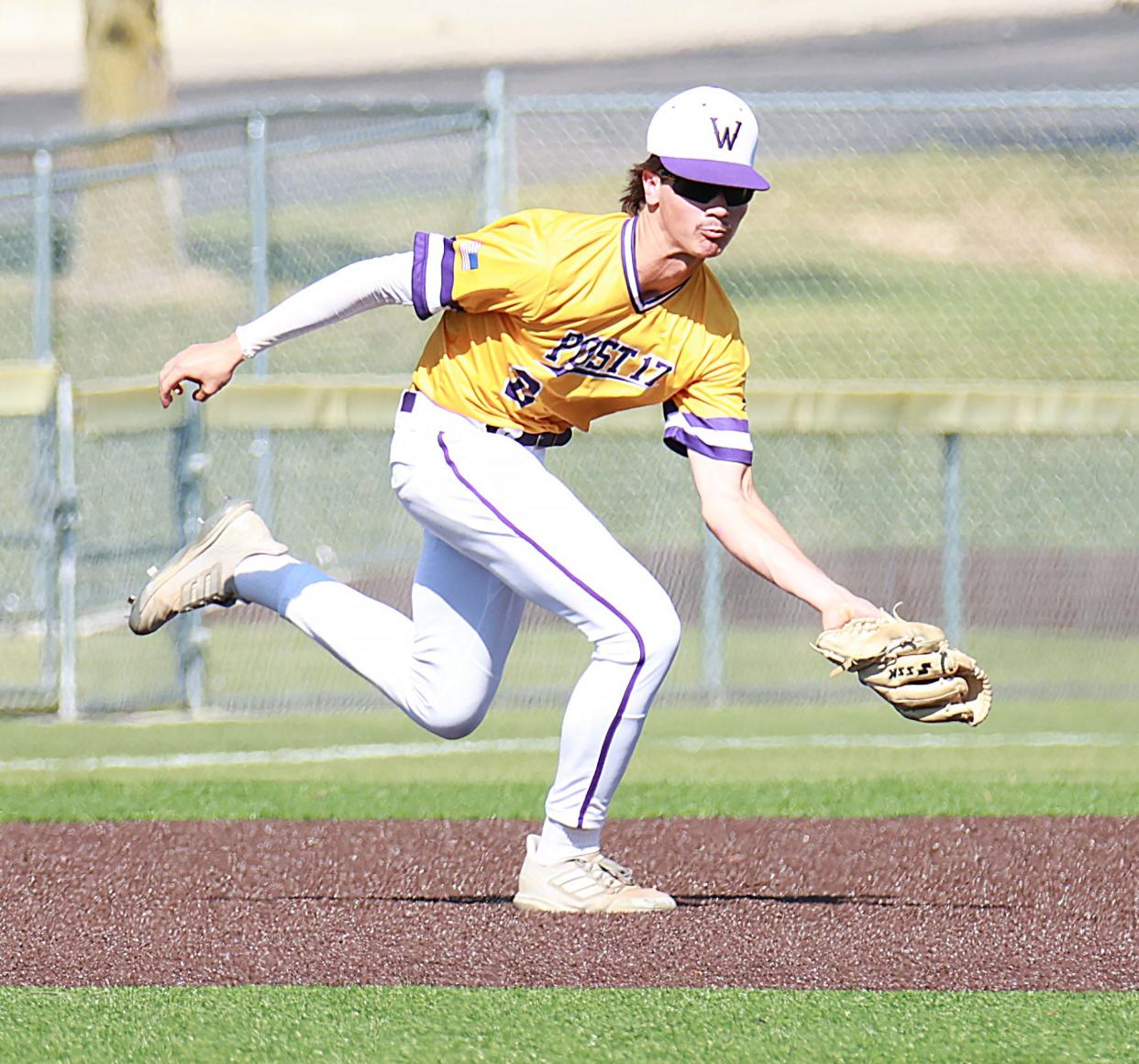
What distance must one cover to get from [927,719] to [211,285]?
1236cm

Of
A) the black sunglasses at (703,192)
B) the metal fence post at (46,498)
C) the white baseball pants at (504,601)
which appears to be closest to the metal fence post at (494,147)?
the metal fence post at (46,498)

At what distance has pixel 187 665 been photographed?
33.2 feet

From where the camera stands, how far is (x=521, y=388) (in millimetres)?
5402

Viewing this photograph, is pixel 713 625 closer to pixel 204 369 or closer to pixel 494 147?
pixel 494 147

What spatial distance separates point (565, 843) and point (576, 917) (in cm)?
21

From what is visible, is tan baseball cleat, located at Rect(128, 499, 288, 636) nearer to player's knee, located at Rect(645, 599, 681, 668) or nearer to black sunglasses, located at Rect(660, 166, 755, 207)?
player's knee, located at Rect(645, 599, 681, 668)

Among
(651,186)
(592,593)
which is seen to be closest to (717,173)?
(651,186)

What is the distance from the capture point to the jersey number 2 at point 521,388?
17.6 ft

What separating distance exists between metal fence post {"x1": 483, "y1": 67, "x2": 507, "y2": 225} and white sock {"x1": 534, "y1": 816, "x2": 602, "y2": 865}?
4.58 metres

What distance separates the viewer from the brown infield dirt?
188 inches

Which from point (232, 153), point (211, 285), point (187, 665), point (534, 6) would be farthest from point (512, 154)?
point (534, 6)

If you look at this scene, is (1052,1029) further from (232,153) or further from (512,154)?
(232,153)

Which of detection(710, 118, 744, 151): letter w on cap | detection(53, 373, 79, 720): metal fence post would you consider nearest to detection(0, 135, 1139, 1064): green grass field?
detection(53, 373, 79, 720): metal fence post

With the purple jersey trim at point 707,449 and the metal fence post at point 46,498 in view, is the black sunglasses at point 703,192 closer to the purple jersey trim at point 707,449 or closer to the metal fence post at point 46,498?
the purple jersey trim at point 707,449
